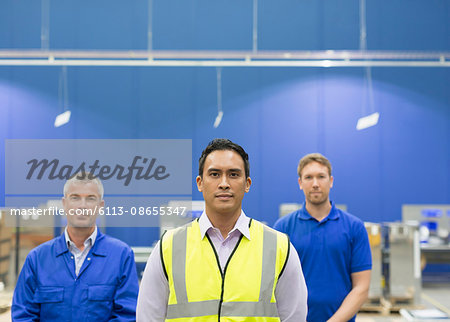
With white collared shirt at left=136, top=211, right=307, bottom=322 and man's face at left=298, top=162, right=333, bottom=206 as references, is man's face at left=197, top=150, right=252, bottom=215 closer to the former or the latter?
white collared shirt at left=136, top=211, right=307, bottom=322

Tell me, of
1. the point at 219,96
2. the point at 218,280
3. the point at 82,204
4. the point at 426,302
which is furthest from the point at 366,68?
the point at 218,280

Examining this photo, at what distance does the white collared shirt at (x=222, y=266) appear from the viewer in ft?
4.52

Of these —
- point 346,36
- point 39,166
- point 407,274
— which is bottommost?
point 407,274

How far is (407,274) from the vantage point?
18.0 feet

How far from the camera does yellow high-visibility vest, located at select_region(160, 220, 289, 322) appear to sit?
52.8 inches

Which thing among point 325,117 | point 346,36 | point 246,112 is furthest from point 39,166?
point 346,36

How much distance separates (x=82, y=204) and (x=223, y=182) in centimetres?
92

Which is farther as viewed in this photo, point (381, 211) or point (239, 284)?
point (381, 211)

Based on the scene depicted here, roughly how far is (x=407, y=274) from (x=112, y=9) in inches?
244

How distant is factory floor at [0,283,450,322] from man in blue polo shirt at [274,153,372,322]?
3.09m

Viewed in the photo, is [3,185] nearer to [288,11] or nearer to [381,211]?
[288,11]

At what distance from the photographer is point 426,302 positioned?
5.91 meters

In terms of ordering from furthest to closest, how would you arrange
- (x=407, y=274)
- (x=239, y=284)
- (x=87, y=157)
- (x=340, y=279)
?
(x=87, y=157) → (x=407, y=274) → (x=340, y=279) → (x=239, y=284)

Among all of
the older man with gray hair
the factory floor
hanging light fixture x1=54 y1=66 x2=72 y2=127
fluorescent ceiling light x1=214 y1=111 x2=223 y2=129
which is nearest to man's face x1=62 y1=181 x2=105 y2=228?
the older man with gray hair
